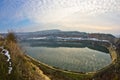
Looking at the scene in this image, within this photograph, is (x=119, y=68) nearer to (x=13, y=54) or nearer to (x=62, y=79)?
(x=62, y=79)

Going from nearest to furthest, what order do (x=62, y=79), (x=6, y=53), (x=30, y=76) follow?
1. (x=30, y=76)
2. (x=6, y=53)
3. (x=62, y=79)

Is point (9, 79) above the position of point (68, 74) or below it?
above

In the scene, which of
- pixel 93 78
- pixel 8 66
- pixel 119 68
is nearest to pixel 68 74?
pixel 93 78

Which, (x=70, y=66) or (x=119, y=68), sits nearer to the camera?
(x=119, y=68)

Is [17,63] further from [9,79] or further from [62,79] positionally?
[62,79]

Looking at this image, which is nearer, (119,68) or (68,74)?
(68,74)

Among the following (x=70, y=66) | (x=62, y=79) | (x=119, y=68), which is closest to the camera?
(x=62, y=79)

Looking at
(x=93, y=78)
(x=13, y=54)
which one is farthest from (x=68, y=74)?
(x=13, y=54)

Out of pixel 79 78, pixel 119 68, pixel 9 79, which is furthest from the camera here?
pixel 119 68

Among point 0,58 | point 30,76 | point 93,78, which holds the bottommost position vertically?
point 93,78
